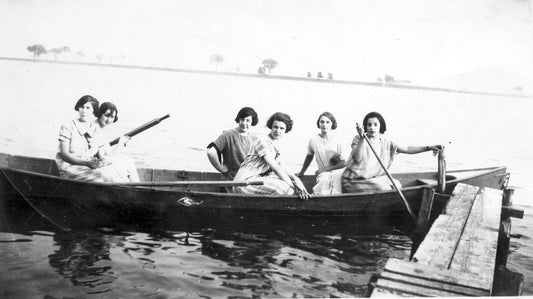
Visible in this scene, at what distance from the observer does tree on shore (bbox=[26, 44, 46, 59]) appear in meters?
4.32

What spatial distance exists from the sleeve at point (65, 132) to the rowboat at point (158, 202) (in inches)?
16.7

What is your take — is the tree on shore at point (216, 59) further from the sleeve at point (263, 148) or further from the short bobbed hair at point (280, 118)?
the sleeve at point (263, 148)

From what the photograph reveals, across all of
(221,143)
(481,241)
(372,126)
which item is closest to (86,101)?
(221,143)

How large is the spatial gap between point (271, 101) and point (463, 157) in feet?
26.4

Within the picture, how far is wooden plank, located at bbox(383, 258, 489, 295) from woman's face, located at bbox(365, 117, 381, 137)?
7.78ft

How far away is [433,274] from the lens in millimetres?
2697

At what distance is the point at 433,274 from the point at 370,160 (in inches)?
100

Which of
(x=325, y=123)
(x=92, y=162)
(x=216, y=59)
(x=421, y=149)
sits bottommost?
(x=92, y=162)

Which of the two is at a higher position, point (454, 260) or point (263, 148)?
point (263, 148)

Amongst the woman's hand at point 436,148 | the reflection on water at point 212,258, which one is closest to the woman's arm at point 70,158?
the reflection on water at point 212,258

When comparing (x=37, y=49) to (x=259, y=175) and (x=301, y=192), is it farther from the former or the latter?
(x=301, y=192)

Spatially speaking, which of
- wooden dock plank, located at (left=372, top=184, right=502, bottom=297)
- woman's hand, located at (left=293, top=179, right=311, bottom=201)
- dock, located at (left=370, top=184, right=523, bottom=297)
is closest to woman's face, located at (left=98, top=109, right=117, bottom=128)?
woman's hand, located at (left=293, top=179, right=311, bottom=201)

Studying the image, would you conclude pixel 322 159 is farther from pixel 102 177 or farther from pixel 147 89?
pixel 147 89

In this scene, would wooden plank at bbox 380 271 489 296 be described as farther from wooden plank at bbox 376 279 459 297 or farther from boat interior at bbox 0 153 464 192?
boat interior at bbox 0 153 464 192
